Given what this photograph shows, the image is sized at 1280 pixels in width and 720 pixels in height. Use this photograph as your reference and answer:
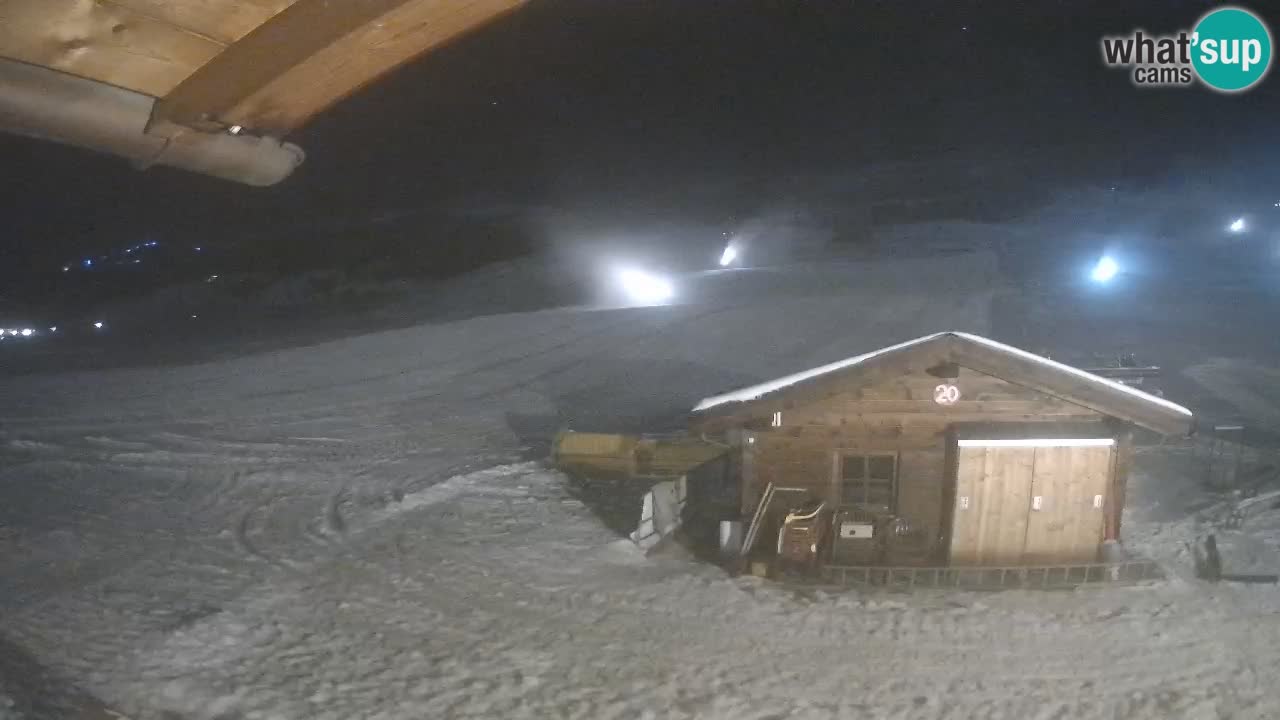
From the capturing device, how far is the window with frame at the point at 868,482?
12.3m

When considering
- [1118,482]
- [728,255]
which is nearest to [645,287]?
[728,255]

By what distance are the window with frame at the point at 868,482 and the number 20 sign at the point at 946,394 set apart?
1.15 meters

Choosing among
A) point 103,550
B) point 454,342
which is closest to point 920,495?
point 103,550

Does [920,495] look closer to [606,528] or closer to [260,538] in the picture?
[606,528]

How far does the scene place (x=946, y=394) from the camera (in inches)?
469

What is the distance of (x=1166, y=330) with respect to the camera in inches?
1243

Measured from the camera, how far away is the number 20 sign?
11891 mm

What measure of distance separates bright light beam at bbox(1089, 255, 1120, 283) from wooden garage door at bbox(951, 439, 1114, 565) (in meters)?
31.8

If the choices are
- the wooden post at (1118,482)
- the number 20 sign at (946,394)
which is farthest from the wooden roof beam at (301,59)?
the wooden post at (1118,482)

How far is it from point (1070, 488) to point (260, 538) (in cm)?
1288

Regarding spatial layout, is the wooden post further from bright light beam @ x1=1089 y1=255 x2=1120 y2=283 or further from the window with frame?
bright light beam @ x1=1089 y1=255 x2=1120 y2=283

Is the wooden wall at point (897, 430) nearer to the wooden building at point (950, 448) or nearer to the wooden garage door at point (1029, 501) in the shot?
the wooden building at point (950, 448)

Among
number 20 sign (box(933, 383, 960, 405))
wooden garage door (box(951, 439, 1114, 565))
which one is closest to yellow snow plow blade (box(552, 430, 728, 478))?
number 20 sign (box(933, 383, 960, 405))

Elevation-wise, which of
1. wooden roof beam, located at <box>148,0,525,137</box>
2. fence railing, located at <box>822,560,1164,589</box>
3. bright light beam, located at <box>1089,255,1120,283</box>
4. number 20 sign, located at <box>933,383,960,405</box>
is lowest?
fence railing, located at <box>822,560,1164,589</box>
